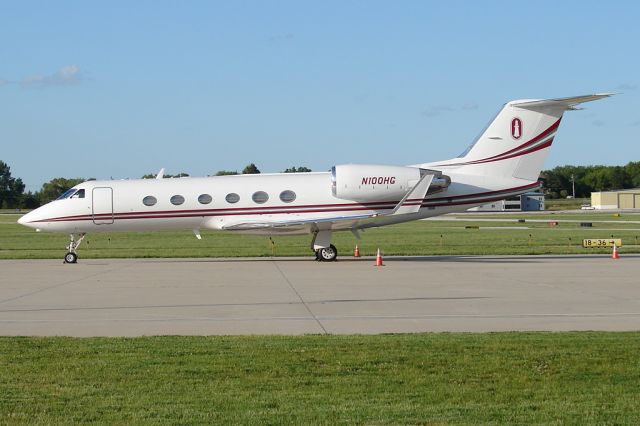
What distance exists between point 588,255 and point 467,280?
12.0 metres

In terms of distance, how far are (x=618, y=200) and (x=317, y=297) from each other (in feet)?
431

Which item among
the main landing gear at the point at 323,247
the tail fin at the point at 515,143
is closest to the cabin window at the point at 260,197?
the main landing gear at the point at 323,247

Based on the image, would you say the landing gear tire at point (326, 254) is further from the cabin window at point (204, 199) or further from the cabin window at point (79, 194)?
the cabin window at point (79, 194)

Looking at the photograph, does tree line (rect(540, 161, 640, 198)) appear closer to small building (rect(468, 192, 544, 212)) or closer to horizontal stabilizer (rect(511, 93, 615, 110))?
small building (rect(468, 192, 544, 212))

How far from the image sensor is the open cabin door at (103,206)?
97.2 ft

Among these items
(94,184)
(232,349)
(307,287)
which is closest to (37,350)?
(232,349)

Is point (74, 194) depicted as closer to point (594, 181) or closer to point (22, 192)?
point (22, 192)

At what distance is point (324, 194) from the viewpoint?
96.3 ft

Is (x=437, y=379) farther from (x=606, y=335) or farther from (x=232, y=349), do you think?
(x=606, y=335)

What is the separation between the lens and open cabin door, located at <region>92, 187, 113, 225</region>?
29.6 m

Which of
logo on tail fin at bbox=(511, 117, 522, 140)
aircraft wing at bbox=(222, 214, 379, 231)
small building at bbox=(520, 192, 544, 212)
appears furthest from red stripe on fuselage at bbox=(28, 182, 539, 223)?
small building at bbox=(520, 192, 544, 212)

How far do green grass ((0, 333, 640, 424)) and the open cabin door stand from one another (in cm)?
1820

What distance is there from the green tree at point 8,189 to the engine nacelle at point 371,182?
12643 cm

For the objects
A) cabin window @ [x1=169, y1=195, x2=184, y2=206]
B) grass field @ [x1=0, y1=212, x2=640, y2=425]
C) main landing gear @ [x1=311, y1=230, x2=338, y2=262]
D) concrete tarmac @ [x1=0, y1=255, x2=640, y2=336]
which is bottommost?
concrete tarmac @ [x1=0, y1=255, x2=640, y2=336]
